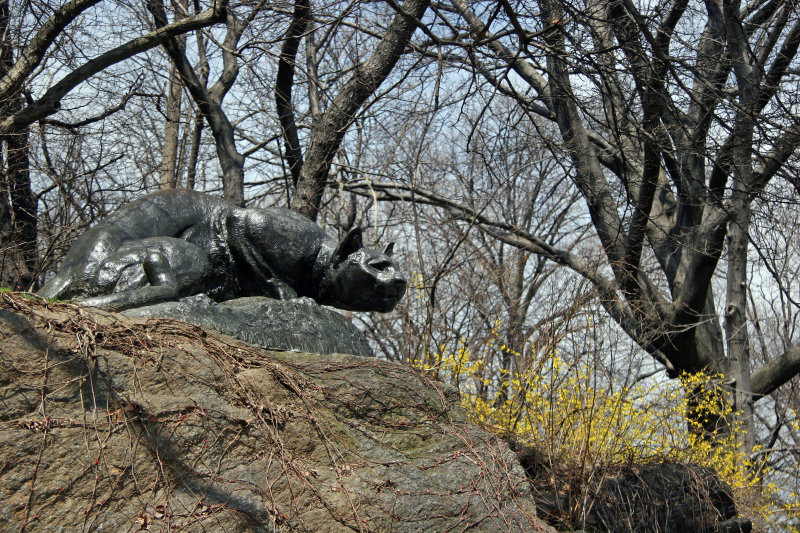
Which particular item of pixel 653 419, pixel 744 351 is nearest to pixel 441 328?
pixel 653 419

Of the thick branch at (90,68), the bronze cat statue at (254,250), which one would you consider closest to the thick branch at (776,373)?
the bronze cat statue at (254,250)

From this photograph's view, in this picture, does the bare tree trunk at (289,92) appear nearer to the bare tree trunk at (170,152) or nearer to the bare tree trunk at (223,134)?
the bare tree trunk at (223,134)

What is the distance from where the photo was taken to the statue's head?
5664 millimetres

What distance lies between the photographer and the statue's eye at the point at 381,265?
5.74 meters

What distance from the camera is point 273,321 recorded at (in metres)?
5.23

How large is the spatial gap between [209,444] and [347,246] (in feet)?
6.51

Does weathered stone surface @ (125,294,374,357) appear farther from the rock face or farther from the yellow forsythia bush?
the yellow forsythia bush

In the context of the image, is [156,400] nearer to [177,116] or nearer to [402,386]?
[402,386]

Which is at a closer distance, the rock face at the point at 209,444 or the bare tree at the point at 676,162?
the rock face at the point at 209,444

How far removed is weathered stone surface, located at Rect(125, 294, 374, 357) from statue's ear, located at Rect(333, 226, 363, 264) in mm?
411

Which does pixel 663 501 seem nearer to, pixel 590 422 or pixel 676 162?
pixel 590 422

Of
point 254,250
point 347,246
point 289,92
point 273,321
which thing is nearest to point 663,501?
point 347,246

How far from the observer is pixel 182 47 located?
35.3 feet

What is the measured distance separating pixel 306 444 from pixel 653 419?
16.4ft
